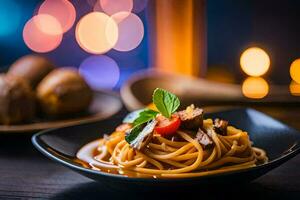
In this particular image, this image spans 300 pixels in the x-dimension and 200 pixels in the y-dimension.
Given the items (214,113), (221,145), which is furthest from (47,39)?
(221,145)

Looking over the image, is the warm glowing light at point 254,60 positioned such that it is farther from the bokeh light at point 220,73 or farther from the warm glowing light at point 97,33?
the warm glowing light at point 97,33

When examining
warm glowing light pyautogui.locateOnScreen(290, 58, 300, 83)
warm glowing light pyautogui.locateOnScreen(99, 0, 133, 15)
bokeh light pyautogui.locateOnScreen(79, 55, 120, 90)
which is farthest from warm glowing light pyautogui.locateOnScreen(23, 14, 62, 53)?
warm glowing light pyautogui.locateOnScreen(290, 58, 300, 83)

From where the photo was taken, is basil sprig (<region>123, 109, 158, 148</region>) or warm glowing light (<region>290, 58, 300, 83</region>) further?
warm glowing light (<region>290, 58, 300, 83</region>)

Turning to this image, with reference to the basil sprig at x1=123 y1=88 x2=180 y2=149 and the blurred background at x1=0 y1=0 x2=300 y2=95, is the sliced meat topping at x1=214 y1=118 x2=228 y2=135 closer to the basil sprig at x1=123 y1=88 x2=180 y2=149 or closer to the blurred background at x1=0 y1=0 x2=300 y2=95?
the basil sprig at x1=123 y1=88 x2=180 y2=149

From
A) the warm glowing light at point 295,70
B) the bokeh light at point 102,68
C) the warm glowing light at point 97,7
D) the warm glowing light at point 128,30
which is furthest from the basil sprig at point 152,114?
the warm glowing light at point 97,7

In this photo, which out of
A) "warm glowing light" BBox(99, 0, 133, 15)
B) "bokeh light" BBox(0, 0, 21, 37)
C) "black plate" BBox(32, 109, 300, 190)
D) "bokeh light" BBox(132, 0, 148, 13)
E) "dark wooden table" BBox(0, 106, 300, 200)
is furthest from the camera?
"warm glowing light" BBox(99, 0, 133, 15)

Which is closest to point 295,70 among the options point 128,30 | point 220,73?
point 220,73
